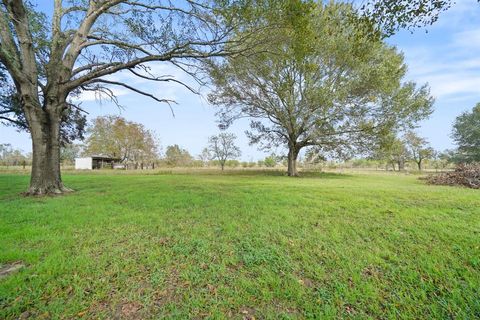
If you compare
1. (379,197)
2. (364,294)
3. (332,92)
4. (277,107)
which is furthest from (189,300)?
(277,107)

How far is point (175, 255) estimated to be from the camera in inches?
135

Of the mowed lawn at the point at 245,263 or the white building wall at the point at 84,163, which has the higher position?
the white building wall at the point at 84,163

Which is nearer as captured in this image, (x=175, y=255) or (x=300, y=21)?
(x=175, y=255)

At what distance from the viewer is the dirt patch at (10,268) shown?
2.84 m

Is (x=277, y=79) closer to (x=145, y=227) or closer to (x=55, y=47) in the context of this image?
(x=55, y=47)

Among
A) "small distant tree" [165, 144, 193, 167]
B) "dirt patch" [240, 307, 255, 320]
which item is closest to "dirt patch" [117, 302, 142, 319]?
"dirt patch" [240, 307, 255, 320]

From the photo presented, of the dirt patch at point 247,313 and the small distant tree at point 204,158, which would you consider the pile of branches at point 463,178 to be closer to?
the dirt patch at point 247,313

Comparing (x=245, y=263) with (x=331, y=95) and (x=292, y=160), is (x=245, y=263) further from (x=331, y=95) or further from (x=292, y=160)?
(x=292, y=160)

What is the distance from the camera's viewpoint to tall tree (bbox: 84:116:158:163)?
42.0 meters

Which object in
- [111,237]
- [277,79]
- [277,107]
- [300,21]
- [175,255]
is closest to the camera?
[175,255]

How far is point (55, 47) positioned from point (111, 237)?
316 inches

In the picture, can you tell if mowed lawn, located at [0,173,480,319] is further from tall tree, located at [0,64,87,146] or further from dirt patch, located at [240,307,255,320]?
tall tree, located at [0,64,87,146]

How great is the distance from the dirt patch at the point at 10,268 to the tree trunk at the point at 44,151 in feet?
18.4

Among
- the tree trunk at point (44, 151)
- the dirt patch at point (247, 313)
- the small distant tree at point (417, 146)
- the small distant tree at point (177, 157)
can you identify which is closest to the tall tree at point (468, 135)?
the small distant tree at point (417, 146)
